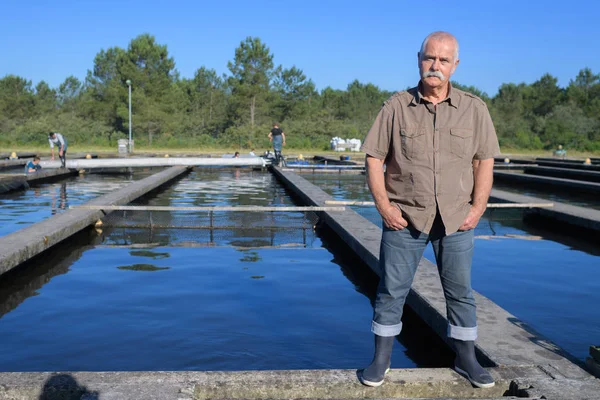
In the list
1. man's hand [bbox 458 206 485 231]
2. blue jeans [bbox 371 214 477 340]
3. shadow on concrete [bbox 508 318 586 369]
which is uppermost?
man's hand [bbox 458 206 485 231]

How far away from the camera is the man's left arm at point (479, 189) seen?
151 inches

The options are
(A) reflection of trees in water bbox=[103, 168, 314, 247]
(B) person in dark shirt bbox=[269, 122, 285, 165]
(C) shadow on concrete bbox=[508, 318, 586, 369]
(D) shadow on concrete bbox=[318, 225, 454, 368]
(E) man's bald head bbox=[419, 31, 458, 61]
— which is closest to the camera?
(E) man's bald head bbox=[419, 31, 458, 61]

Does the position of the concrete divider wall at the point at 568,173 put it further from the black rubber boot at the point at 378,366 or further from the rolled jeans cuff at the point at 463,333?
the black rubber boot at the point at 378,366

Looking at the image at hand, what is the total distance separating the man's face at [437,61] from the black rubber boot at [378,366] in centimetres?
145

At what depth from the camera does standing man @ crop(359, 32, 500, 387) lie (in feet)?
12.3

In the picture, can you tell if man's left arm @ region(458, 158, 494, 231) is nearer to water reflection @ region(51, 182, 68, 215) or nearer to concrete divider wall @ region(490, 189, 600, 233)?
concrete divider wall @ region(490, 189, 600, 233)

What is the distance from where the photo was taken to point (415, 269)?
3910 mm

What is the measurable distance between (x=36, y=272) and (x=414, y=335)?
4700mm

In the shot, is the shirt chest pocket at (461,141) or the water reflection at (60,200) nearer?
the shirt chest pocket at (461,141)

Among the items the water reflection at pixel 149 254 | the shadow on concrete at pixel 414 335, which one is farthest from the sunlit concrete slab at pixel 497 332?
the water reflection at pixel 149 254

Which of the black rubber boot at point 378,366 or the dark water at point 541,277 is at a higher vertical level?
the black rubber boot at point 378,366

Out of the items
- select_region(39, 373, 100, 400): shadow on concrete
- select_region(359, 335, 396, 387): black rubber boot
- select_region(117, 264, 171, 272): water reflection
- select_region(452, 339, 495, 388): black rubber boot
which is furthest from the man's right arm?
select_region(117, 264, 171, 272): water reflection

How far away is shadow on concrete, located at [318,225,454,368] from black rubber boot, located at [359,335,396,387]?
4.01 feet

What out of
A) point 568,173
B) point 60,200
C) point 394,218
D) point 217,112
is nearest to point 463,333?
point 394,218
